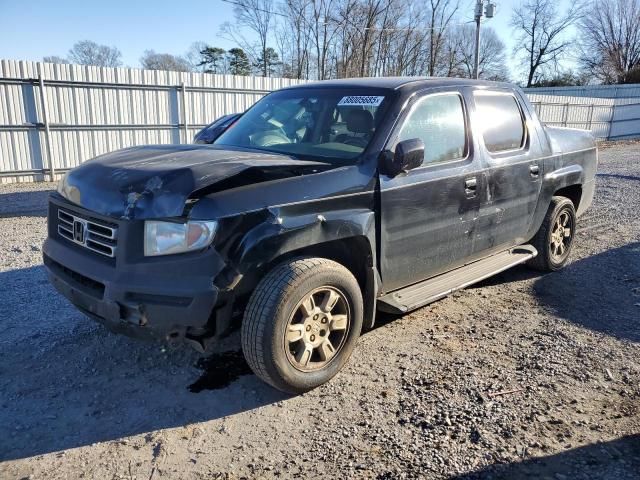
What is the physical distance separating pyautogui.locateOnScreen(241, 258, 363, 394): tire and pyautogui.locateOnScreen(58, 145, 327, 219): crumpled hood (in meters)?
0.64

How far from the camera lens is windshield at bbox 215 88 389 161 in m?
3.80

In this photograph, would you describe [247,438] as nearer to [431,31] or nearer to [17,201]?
[17,201]

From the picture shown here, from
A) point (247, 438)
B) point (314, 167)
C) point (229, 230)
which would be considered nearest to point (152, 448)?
point (247, 438)

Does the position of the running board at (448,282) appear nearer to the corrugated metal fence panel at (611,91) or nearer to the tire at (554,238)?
the tire at (554,238)

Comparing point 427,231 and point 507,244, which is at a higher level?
point 427,231

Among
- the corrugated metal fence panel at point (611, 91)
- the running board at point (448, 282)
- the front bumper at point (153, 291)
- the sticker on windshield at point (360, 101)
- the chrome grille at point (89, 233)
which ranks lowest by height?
the running board at point (448, 282)

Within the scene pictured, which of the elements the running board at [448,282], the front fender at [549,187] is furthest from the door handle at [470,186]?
the front fender at [549,187]

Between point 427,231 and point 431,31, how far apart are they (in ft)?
123

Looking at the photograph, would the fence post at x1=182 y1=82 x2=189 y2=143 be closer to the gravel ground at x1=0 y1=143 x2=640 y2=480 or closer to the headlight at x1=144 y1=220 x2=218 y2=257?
the gravel ground at x1=0 y1=143 x2=640 y2=480

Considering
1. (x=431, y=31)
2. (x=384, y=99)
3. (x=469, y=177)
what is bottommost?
(x=469, y=177)

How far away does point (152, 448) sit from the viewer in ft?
9.06

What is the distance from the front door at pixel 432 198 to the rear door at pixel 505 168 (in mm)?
183

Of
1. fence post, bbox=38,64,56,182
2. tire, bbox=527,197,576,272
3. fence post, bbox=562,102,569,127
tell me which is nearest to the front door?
tire, bbox=527,197,576,272

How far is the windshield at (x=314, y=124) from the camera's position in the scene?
380cm
